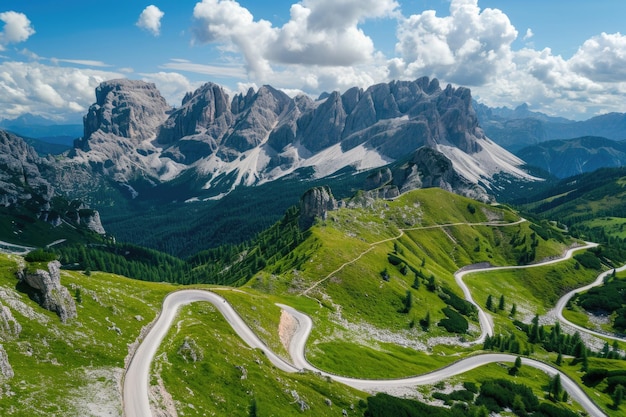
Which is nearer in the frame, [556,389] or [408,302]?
[556,389]

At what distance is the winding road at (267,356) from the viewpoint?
5559cm

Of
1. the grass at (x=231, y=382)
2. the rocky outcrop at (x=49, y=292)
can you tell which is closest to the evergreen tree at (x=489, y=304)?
the grass at (x=231, y=382)

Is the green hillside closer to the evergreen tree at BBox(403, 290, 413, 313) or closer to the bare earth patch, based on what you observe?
the evergreen tree at BBox(403, 290, 413, 313)

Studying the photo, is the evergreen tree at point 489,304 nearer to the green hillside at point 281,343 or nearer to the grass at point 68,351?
the green hillside at point 281,343

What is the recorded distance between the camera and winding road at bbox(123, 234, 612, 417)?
5559cm

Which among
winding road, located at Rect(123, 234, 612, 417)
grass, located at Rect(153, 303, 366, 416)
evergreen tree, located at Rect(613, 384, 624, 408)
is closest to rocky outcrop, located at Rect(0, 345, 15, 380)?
winding road, located at Rect(123, 234, 612, 417)

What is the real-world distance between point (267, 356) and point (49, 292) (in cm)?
3924

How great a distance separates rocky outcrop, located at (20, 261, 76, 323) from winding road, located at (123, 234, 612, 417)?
1285 cm

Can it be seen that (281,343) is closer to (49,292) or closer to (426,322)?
(49,292)

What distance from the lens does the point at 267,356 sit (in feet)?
262

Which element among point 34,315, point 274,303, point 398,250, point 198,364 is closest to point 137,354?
point 198,364

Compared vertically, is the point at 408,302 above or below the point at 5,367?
below

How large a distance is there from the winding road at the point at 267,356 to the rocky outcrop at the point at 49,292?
506 inches

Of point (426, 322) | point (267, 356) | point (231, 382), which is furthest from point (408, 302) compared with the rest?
point (231, 382)
